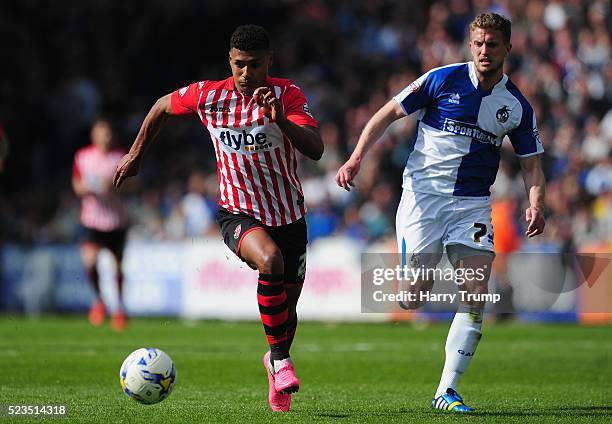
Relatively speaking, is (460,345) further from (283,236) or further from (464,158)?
(283,236)

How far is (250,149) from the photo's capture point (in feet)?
25.4

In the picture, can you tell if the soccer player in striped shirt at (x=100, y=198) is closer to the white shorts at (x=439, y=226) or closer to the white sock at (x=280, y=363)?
the white shorts at (x=439, y=226)

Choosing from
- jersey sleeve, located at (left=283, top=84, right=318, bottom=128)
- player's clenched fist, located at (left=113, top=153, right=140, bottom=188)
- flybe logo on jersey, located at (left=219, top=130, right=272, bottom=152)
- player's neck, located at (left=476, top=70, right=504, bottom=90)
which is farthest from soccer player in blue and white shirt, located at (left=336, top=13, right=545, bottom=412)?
player's clenched fist, located at (left=113, top=153, right=140, bottom=188)

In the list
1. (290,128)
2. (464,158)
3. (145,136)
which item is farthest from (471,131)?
(145,136)

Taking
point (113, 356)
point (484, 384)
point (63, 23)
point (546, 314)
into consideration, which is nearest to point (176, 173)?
point (63, 23)

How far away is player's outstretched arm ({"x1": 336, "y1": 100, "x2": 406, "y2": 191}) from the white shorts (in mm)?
613

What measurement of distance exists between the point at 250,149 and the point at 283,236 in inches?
26.3

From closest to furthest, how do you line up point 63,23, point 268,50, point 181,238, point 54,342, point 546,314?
point 268,50
point 54,342
point 546,314
point 181,238
point 63,23

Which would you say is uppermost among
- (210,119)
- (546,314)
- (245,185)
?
(210,119)

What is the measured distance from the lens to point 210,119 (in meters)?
7.82

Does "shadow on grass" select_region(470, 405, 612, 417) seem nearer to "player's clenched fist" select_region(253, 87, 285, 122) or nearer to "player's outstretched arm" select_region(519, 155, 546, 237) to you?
"player's outstretched arm" select_region(519, 155, 546, 237)

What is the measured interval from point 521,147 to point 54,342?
736cm

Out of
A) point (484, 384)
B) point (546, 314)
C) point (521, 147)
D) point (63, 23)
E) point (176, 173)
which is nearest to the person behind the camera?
point (521, 147)

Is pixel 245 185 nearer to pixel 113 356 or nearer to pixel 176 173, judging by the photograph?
pixel 113 356
